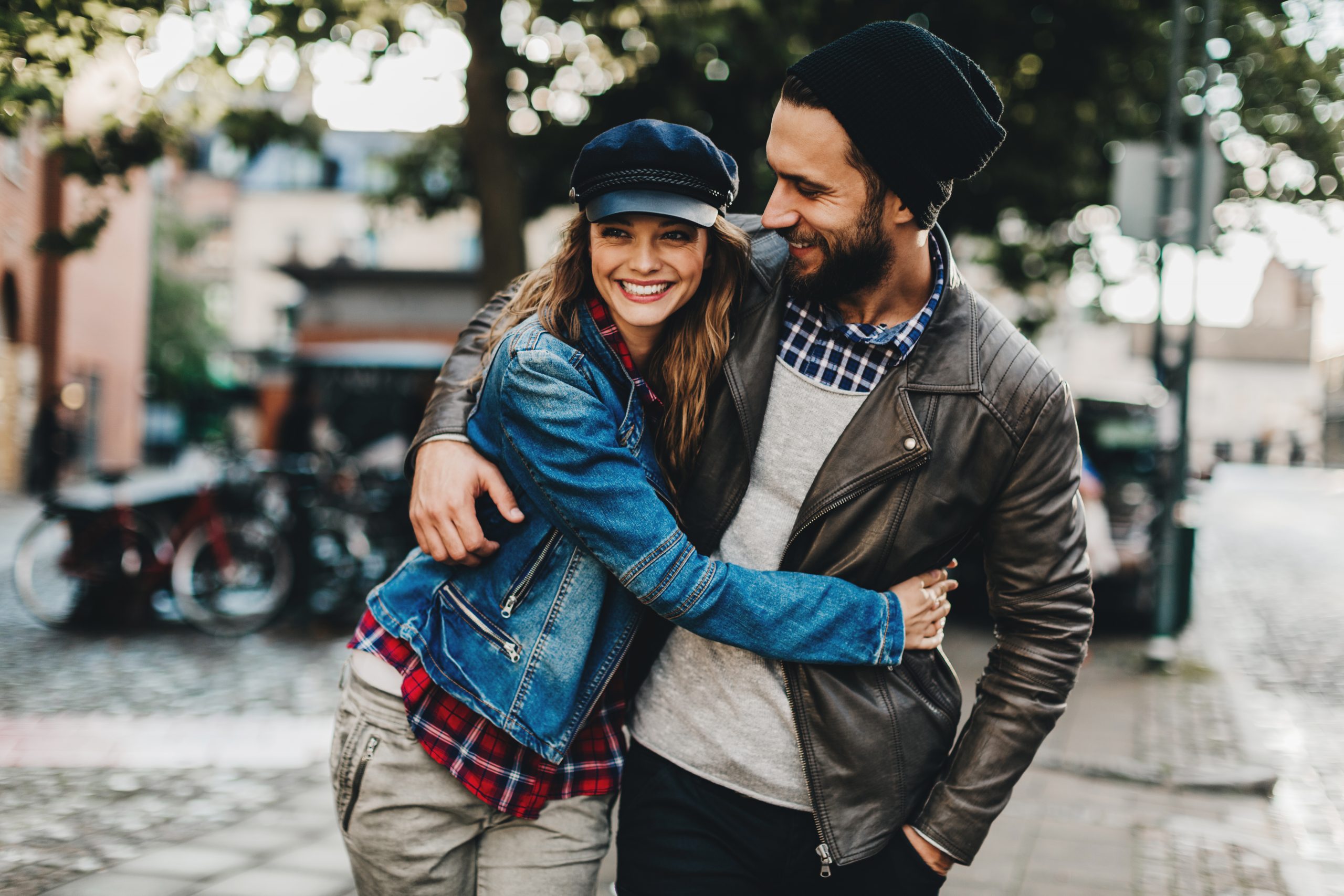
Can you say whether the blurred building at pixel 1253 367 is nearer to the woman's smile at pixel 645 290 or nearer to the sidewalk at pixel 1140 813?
the sidewalk at pixel 1140 813

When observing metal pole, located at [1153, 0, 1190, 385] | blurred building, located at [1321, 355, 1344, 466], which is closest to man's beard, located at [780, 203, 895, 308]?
metal pole, located at [1153, 0, 1190, 385]

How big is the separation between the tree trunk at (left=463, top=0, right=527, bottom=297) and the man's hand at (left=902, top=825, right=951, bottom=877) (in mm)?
6855

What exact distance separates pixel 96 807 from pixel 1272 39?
12000 millimetres

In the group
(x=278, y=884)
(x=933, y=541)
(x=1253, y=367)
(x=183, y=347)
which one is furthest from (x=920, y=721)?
(x=1253, y=367)

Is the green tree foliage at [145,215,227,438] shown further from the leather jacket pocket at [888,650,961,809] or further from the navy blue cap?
the leather jacket pocket at [888,650,961,809]

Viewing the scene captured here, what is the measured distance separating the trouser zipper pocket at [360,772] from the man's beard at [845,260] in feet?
3.59

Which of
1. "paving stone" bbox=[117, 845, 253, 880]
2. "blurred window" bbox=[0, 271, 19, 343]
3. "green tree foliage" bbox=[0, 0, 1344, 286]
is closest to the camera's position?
"paving stone" bbox=[117, 845, 253, 880]

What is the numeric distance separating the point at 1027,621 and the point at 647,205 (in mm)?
968

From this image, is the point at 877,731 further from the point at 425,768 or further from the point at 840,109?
the point at 840,109

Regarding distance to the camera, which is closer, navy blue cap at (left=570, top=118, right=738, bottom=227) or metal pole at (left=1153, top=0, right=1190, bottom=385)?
navy blue cap at (left=570, top=118, right=738, bottom=227)

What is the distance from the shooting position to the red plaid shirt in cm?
195

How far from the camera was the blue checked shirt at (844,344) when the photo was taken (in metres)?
1.98

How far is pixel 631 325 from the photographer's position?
1985 mm

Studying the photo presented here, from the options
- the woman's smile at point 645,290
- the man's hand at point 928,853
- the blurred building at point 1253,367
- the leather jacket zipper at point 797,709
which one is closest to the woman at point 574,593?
the woman's smile at point 645,290
